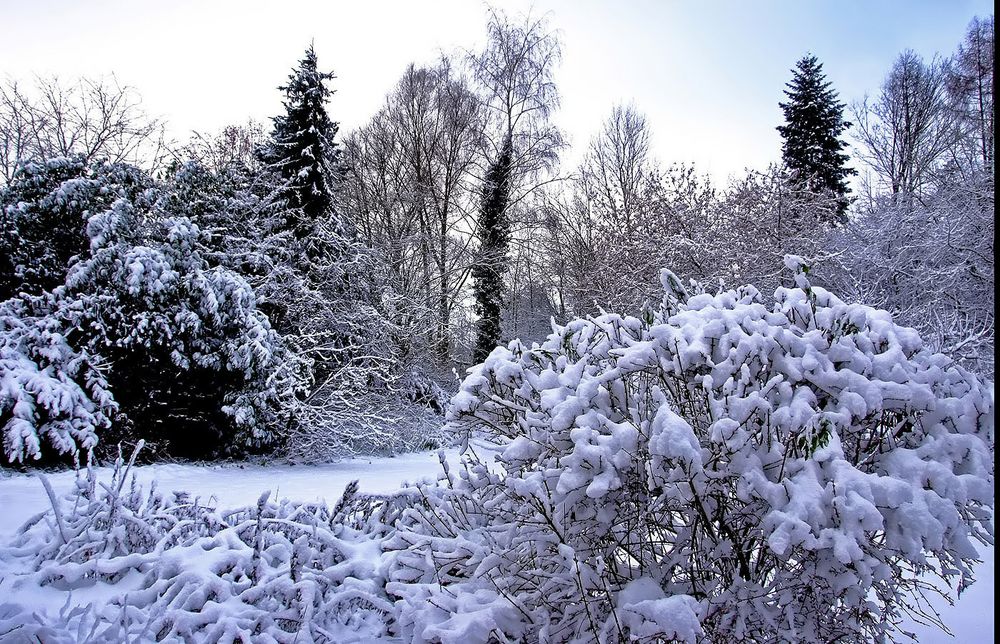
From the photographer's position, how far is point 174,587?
7.88ft

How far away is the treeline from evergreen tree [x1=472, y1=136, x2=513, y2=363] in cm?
7

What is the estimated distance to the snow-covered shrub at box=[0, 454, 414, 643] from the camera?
2215 mm

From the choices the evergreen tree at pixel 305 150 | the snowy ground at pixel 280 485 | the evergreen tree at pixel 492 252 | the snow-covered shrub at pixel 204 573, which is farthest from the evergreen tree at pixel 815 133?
the snow-covered shrub at pixel 204 573

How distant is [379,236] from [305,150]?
555 cm

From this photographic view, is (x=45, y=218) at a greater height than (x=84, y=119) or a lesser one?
lesser

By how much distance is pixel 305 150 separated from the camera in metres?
10.1

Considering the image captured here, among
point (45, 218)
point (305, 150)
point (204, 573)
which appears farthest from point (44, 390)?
point (305, 150)

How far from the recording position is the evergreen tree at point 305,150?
33.3ft

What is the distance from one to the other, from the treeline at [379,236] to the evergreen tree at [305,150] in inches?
1.8

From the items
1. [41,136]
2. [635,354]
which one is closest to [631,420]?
[635,354]

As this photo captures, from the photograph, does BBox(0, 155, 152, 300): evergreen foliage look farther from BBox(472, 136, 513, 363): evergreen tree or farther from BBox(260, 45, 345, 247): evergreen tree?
BBox(472, 136, 513, 363): evergreen tree

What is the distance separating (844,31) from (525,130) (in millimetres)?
15605

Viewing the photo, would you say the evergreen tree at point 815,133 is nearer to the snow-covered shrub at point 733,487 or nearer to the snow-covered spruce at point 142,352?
the snow-covered spruce at point 142,352

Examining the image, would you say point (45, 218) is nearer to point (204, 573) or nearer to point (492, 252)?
point (204, 573)
